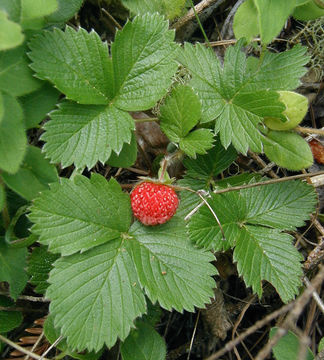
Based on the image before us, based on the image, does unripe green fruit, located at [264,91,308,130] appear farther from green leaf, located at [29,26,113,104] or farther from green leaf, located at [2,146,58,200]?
green leaf, located at [2,146,58,200]

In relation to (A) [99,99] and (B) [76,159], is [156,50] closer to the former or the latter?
(A) [99,99]

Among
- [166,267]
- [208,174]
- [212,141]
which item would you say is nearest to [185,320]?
[166,267]

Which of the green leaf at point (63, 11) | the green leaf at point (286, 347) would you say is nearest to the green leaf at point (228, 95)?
the green leaf at point (63, 11)

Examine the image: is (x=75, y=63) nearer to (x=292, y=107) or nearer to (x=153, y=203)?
(x=153, y=203)

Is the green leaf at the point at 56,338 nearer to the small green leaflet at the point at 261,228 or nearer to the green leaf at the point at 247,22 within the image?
the small green leaflet at the point at 261,228

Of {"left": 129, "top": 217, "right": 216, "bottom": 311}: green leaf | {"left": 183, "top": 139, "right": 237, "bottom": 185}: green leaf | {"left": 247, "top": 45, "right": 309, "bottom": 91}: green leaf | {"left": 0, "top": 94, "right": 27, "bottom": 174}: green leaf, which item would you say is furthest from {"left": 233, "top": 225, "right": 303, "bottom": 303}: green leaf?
{"left": 0, "top": 94, "right": 27, "bottom": 174}: green leaf

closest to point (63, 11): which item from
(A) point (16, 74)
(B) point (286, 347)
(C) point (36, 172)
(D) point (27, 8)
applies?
(D) point (27, 8)
